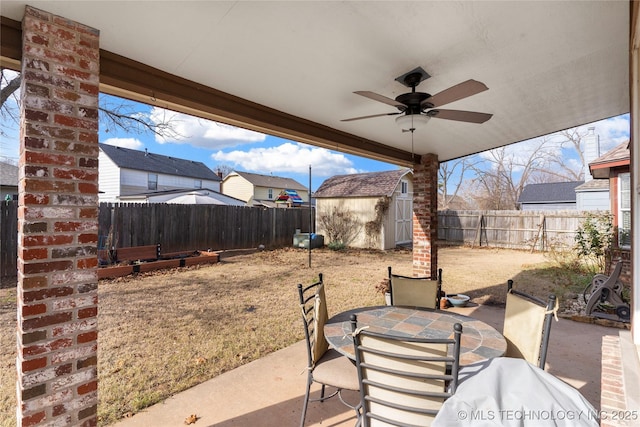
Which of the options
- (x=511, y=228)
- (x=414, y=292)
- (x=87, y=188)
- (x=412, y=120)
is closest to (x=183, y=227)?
(x=414, y=292)

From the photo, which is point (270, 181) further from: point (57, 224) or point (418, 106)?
point (57, 224)

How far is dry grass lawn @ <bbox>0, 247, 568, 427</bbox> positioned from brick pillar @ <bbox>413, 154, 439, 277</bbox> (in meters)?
1.03

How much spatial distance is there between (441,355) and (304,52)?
2.03 m

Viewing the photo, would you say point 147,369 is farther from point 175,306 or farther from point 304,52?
point 304,52

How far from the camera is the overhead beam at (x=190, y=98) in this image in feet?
6.97

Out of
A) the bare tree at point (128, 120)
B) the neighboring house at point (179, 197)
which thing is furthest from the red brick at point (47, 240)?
the neighboring house at point (179, 197)

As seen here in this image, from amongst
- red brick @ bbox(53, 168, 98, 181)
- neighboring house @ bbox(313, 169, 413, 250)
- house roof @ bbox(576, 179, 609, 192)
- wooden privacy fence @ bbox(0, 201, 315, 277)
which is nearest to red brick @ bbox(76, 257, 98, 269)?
red brick @ bbox(53, 168, 98, 181)

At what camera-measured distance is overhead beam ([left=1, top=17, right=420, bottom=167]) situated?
2.12 metres

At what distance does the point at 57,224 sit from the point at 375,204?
11917mm

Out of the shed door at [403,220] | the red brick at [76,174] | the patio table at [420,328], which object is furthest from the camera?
the shed door at [403,220]

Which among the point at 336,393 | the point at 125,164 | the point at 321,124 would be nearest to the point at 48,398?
the point at 336,393

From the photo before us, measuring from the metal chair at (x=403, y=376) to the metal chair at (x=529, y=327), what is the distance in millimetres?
914

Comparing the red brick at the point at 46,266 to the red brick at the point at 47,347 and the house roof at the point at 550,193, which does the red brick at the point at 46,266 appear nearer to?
the red brick at the point at 47,347

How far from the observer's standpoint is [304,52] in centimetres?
222
